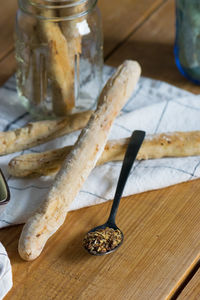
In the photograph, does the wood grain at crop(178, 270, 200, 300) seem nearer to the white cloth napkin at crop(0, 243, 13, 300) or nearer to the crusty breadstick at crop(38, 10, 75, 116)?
the white cloth napkin at crop(0, 243, 13, 300)

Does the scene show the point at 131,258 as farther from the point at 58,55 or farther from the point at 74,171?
the point at 58,55

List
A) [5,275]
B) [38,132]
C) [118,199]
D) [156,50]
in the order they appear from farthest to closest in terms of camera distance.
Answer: [156,50], [38,132], [118,199], [5,275]

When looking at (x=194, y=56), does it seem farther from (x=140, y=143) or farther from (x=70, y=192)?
(x=70, y=192)

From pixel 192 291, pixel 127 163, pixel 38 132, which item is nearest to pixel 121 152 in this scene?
pixel 127 163

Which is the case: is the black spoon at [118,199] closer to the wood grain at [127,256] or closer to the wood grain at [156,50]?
the wood grain at [127,256]

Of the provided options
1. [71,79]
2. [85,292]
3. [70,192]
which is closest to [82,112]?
[71,79]
